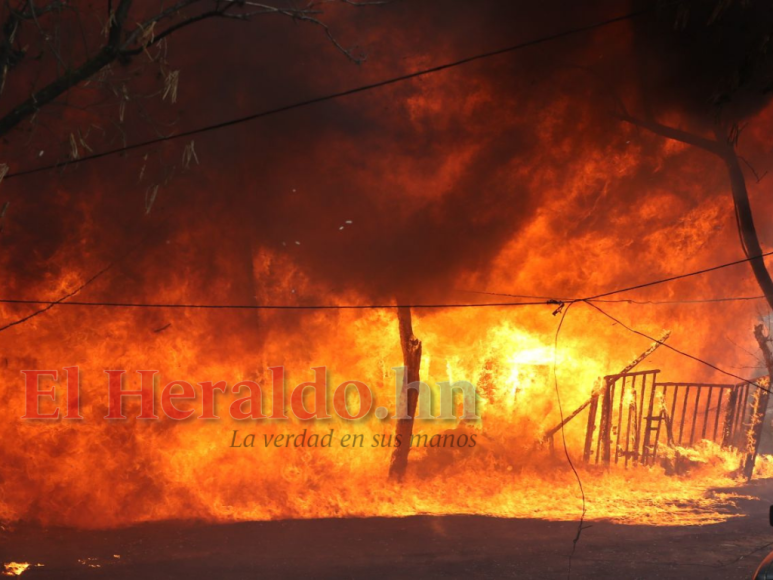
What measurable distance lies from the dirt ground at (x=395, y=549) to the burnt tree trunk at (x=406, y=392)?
1336 mm

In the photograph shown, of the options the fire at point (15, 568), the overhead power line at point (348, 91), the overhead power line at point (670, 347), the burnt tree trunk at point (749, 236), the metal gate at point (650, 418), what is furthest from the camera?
the metal gate at point (650, 418)

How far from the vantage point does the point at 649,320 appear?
14.5 m

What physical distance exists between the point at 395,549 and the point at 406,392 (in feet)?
11.0

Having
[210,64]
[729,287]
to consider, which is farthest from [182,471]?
[729,287]

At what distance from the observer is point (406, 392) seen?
13180 mm

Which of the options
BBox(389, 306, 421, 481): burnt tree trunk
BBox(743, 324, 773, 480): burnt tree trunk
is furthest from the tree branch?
BBox(389, 306, 421, 481): burnt tree trunk

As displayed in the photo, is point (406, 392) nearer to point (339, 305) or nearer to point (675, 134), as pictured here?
point (339, 305)

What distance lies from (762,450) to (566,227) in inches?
299

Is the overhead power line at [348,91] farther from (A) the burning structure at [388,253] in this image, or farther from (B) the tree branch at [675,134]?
(B) the tree branch at [675,134]

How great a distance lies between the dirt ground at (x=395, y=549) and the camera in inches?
368

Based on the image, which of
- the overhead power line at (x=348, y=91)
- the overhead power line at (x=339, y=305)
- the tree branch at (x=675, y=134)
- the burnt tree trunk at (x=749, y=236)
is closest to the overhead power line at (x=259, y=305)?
the overhead power line at (x=339, y=305)

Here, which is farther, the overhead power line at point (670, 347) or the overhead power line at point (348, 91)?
the overhead power line at point (670, 347)

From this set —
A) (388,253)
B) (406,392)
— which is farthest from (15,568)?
(388,253)

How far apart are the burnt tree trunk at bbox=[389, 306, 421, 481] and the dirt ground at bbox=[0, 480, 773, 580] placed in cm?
134
